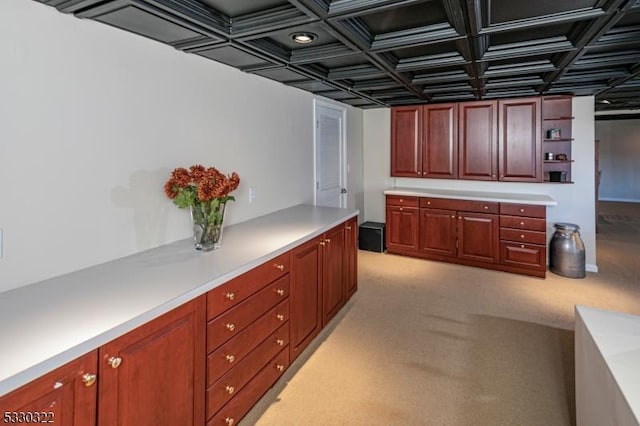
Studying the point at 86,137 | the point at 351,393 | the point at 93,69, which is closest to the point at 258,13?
the point at 93,69

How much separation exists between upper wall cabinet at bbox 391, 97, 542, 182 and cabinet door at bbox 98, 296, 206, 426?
4.27 m

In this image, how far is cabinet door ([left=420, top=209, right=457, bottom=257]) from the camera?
4.79m

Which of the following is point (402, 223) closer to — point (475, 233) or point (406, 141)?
point (475, 233)

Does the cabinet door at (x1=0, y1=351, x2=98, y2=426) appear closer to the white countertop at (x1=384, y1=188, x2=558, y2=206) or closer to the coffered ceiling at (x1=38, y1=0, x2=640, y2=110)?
the coffered ceiling at (x1=38, y1=0, x2=640, y2=110)

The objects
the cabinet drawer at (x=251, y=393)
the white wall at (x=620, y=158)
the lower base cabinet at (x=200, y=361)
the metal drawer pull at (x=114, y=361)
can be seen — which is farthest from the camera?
the white wall at (x=620, y=158)

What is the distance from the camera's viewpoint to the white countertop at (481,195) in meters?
4.27

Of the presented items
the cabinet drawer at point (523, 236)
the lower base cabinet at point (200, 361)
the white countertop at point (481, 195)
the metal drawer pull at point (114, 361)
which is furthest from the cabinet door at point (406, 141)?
the metal drawer pull at point (114, 361)

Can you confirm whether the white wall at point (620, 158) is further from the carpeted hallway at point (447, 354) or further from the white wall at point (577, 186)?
the carpeted hallway at point (447, 354)

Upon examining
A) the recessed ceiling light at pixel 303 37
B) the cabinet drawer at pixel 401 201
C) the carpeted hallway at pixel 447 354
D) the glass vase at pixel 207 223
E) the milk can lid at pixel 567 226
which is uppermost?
the recessed ceiling light at pixel 303 37

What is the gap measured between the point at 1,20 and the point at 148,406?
165cm

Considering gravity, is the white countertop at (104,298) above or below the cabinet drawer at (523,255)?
above

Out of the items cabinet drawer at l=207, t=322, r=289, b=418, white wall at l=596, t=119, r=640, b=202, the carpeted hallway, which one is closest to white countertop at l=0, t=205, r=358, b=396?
cabinet drawer at l=207, t=322, r=289, b=418

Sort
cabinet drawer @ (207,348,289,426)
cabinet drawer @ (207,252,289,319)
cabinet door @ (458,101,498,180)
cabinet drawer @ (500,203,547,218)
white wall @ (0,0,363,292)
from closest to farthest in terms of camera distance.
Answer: white wall @ (0,0,363,292), cabinet drawer @ (207,252,289,319), cabinet drawer @ (207,348,289,426), cabinet drawer @ (500,203,547,218), cabinet door @ (458,101,498,180)

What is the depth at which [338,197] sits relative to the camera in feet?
16.2
